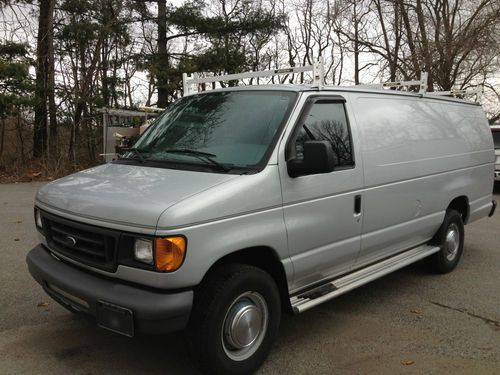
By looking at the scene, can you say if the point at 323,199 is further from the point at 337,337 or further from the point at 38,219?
the point at 38,219

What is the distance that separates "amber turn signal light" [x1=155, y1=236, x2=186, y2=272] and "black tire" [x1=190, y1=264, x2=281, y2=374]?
32 centimetres

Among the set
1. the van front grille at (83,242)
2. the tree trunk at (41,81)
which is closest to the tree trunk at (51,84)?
the tree trunk at (41,81)

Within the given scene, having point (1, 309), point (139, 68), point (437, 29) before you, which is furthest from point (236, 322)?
point (437, 29)

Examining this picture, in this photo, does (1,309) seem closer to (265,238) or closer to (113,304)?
(113,304)

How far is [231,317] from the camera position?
3.21m

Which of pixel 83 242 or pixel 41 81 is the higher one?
pixel 41 81

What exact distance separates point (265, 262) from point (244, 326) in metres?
0.50

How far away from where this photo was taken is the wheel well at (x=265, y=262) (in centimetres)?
332

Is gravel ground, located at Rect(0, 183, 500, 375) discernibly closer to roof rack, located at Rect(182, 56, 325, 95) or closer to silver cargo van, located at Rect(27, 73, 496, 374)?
silver cargo van, located at Rect(27, 73, 496, 374)

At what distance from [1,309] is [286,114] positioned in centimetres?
311

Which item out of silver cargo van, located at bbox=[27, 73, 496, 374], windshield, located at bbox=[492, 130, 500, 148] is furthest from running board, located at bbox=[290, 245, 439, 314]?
windshield, located at bbox=[492, 130, 500, 148]

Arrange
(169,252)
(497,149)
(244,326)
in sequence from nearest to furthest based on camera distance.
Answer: (169,252), (244,326), (497,149)

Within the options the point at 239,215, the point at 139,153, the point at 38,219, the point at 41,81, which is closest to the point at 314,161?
the point at 239,215

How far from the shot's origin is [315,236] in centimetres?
375
